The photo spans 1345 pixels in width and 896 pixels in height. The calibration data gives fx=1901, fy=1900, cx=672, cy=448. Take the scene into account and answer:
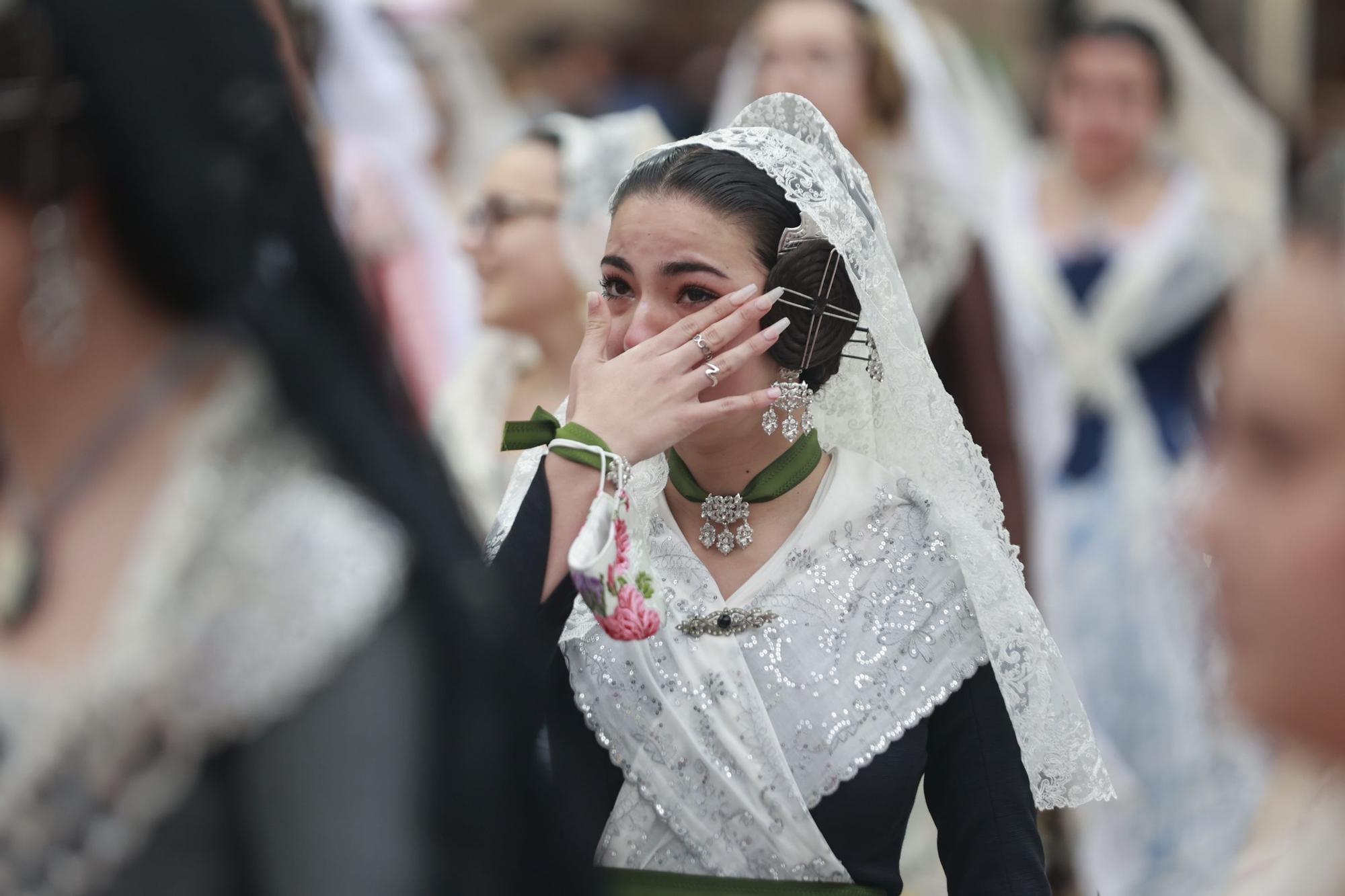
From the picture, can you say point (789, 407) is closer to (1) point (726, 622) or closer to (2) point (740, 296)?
(2) point (740, 296)

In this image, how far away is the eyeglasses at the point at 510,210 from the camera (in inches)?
201

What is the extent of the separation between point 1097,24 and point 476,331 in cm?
256

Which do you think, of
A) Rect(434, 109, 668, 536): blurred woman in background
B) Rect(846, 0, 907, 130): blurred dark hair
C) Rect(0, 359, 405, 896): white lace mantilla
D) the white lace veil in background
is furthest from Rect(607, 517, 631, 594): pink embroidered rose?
Rect(846, 0, 907, 130): blurred dark hair

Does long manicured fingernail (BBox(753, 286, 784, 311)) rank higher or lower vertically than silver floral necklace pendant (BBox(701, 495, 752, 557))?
higher

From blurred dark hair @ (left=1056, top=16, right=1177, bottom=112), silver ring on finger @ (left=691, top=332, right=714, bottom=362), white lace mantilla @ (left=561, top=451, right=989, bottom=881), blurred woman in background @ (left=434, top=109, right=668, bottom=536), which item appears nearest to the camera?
white lace mantilla @ (left=561, top=451, right=989, bottom=881)

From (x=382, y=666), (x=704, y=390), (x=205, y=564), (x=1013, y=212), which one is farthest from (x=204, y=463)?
(x=1013, y=212)

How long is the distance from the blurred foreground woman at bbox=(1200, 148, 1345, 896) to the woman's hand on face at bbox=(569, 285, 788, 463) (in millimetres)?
1175

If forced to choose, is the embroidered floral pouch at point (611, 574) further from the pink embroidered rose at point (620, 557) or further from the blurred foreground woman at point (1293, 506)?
the blurred foreground woman at point (1293, 506)

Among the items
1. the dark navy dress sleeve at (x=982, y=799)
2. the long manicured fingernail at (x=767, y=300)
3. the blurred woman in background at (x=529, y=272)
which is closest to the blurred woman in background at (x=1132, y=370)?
the blurred woman in background at (x=529, y=272)

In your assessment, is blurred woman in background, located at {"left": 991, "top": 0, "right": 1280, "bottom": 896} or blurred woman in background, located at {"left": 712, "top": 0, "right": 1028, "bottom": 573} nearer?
blurred woman in background, located at {"left": 712, "top": 0, "right": 1028, "bottom": 573}

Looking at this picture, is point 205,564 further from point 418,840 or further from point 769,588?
point 769,588

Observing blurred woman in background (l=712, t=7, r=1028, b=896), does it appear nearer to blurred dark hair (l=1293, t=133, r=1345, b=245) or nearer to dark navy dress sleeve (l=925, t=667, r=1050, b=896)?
dark navy dress sleeve (l=925, t=667, r=1050, b=896)

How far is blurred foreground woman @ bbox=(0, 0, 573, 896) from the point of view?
139 centimetres

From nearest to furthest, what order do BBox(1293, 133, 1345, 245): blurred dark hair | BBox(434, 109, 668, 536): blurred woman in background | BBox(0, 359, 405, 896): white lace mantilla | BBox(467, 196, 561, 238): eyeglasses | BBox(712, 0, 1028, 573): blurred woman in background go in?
1. BBox(0, 359, 405, 896): white lace mantilla
2. BBox(1293, 133, 1345, 245): blurred dark hair
3. BBox(434, 109, 668, 536): blurred woman in background
4. BBox(467, 196, 561, 238): eyeglasses
5. BBox(712, 0, 1028, 573): blurred woman in background
